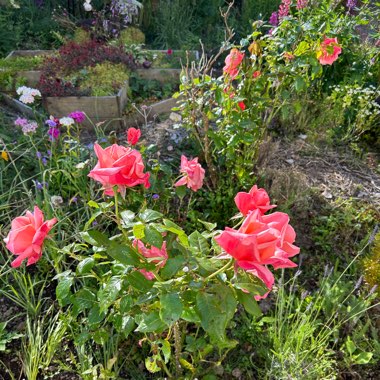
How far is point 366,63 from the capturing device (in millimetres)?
3465

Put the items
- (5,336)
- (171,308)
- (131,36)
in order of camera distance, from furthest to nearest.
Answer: (131,36) → (5,336) → (171,308)

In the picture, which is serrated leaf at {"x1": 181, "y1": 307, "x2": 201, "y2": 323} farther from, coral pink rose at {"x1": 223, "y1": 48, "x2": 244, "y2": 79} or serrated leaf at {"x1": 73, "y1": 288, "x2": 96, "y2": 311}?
coral pink rose at {"x1": 223, "y1": 48, "x2": 244, "y2": 79}

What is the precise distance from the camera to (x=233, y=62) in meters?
2.21

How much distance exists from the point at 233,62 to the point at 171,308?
1.52 meters

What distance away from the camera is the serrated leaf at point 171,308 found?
3.58 feet

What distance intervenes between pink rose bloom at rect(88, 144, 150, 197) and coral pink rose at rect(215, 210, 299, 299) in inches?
14.1

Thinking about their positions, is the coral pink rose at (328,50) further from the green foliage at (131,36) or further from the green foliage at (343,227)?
the green foliage at (131,36)

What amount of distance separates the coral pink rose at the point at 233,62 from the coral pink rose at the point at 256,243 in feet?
4.57

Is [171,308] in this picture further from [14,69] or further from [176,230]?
[14,69]

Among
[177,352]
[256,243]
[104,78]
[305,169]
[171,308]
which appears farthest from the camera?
[104,78]

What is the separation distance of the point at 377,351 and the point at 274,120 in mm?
2082

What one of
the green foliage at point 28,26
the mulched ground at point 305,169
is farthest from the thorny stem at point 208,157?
the green foliage at point 28,26

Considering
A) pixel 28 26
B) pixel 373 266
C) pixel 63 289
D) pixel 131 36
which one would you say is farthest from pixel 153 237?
pixel 28 26

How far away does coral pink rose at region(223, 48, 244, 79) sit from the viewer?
2197 mm
